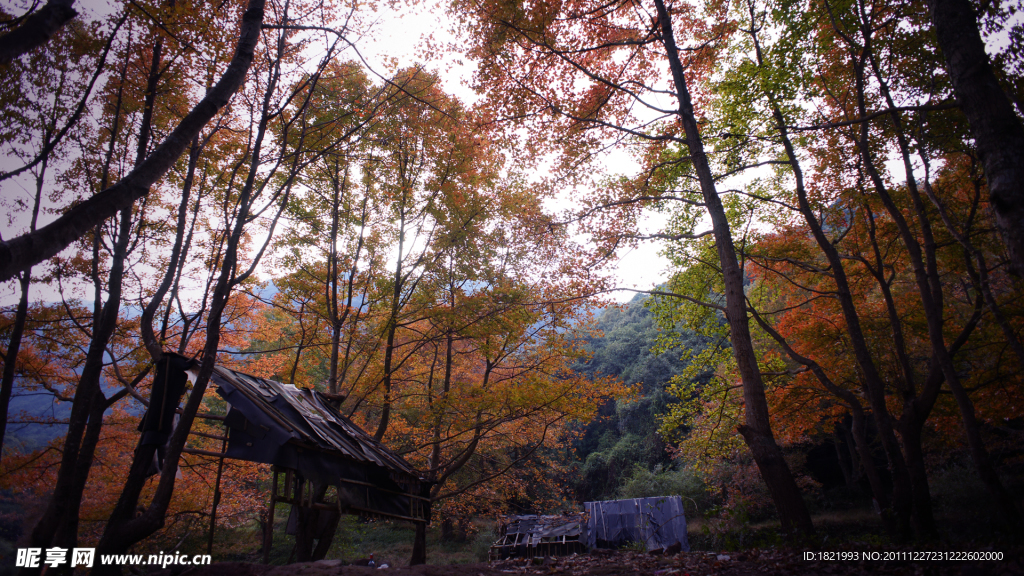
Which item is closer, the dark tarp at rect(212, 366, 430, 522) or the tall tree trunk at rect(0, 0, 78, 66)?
the tall tree trunk at rect(0, 0, 78, 66)

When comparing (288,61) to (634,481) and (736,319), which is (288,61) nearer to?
(736,319)

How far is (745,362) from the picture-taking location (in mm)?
5918

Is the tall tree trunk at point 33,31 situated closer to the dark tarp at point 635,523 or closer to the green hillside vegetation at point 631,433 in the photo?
the dark tarp at point 635,523

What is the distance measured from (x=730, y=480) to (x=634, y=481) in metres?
5.41

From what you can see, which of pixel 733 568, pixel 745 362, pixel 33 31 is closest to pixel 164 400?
pixel 33 31

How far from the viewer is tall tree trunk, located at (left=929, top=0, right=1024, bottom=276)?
3316 millimetres

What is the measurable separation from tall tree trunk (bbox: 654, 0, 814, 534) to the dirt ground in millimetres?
595

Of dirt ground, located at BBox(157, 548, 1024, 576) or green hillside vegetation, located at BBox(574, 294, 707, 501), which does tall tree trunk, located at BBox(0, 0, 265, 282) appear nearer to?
dirt ground, located at BBox(157, 548, 1024, 576)

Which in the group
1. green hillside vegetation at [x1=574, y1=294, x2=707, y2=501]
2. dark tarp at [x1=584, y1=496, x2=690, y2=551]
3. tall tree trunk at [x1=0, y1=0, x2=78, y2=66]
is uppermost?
tall tree trunk at [x1=0, y1=0, x2=78, y2=66]

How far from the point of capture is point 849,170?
364 inches

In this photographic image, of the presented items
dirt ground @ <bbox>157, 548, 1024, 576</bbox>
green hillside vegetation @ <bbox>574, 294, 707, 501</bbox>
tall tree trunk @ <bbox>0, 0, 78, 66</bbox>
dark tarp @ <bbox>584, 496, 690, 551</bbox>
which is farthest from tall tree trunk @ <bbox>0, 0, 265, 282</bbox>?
green hillside vegetation @ <bbox>574, 294, 707, 501</bbox>

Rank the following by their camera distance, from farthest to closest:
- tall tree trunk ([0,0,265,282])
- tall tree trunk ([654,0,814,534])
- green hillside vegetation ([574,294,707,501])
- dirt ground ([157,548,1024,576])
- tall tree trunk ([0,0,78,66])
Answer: green hillside vegetation ([574,294,707,501])
tall tree trunk ([654,0,814,534])
dirt ground ([157,548,1024,576])
tall tree trunk ([0,0,78,66])
tall tree trunk ([0,0,265,282])

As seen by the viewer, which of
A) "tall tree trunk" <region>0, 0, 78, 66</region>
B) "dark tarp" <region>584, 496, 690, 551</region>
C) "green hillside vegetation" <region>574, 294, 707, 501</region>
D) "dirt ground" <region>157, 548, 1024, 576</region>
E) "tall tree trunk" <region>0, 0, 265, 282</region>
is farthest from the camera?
"green hillside vegetation" <region>574, 294, 707, 501</region>

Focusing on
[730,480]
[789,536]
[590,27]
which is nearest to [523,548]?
[730,480]
